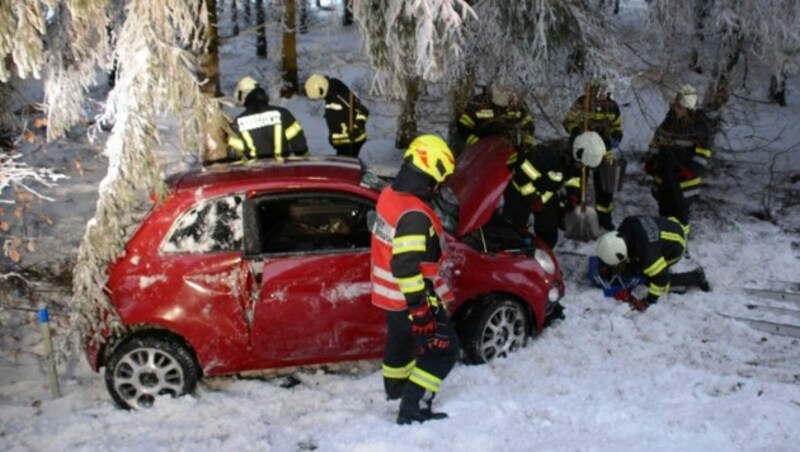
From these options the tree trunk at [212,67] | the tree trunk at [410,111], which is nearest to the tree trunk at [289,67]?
the tree trunk at [410,111]

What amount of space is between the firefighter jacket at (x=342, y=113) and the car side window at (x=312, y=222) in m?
3.65

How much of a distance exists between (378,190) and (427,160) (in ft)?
2.99

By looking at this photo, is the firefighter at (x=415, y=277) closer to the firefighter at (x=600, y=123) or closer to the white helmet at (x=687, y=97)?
the firefighter at (x=600, y=123)

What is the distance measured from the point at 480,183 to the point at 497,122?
278 cm

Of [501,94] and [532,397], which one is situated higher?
[501,94]

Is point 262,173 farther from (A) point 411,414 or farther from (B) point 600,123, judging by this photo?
(B) point 600,123

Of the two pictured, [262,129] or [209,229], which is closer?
[209,229]

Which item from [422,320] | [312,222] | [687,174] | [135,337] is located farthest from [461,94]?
[135,337]

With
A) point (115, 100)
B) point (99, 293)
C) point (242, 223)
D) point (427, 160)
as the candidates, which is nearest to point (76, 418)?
point (99, 293)

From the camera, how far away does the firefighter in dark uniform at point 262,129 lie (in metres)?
7.27

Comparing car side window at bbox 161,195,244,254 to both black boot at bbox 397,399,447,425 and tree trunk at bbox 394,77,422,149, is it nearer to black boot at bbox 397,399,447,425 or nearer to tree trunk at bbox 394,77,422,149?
black boot at bbox 397,399,447,425

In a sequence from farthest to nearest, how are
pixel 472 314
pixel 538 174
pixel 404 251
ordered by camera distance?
pixel 538 174 < pixel 472 314 < pixel 404 251

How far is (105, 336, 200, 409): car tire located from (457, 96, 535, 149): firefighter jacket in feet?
14.1

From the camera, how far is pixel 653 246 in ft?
21.7
